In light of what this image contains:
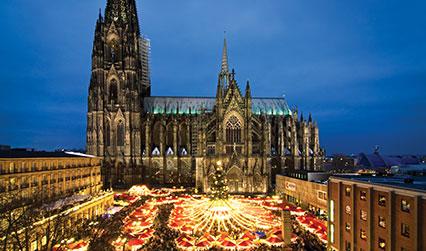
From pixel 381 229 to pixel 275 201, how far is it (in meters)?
34.6

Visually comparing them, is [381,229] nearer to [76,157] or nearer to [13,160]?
[13,160]

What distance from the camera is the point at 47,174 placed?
4894cm

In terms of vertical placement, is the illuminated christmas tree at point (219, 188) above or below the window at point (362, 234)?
above

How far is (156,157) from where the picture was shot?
80.1 m

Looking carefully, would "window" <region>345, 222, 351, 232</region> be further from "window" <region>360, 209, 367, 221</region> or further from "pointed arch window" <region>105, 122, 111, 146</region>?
"pointed arch window" <region>105, 122, 111, 146</region>

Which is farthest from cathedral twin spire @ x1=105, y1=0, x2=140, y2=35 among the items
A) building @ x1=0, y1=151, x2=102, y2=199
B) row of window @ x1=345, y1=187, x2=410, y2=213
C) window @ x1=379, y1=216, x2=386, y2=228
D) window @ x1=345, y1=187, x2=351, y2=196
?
window @ x1=379, y1=216, x2=386, y2=228

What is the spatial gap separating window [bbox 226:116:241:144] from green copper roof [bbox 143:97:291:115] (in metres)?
13.3

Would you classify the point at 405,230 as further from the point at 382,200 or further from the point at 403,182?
the point at 403,182

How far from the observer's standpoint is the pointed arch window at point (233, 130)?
2965 inches

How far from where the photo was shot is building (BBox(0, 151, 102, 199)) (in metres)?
40.3

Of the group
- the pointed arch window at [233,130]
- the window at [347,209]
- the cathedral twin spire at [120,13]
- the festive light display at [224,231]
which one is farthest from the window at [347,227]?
the cathedral twin spire at [120,13]

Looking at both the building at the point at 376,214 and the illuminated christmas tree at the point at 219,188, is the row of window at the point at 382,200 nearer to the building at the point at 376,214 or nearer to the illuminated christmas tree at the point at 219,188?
the building at the point at 376,214

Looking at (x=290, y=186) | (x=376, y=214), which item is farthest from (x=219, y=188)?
(x=290, y=186)

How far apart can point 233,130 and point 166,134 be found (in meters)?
18.7
